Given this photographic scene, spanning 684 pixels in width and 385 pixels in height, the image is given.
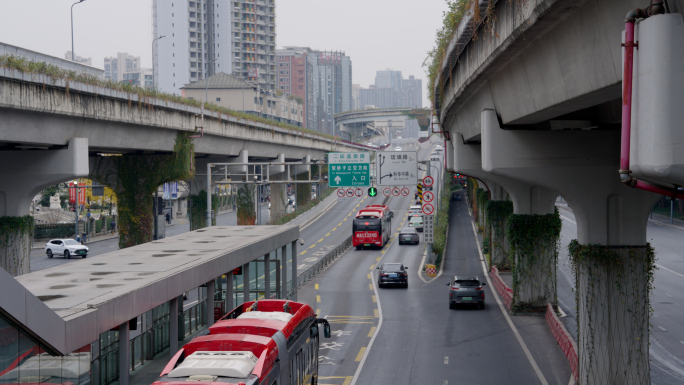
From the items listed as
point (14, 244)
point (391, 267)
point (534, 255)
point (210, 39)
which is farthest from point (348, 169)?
point (210, 39)

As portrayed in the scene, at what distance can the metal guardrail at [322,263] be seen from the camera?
144 ft

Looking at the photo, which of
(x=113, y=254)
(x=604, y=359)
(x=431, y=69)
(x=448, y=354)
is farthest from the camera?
(x=431, y=69)

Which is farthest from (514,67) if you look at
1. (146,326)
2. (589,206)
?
(146,326)

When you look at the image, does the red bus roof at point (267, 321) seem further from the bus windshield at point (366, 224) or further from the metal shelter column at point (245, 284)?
the bus windshield at point (366, 224)

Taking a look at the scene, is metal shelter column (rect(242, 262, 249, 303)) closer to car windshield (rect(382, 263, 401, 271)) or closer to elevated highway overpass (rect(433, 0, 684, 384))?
elevated highway overpass (rect(433, 0, 684, 384))

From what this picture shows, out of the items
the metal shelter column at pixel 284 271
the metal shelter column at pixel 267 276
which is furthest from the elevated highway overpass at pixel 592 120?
the metal shelter column at pixel 284 271

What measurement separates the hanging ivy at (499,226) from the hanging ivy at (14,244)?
89.9 ft

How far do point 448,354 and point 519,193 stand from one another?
33.7 feet

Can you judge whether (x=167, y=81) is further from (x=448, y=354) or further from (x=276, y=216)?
(x=448, y=354)

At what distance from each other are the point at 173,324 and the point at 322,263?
38.1 meters

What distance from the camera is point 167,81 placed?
15338cm

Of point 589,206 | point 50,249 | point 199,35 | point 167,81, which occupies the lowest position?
point 50,249

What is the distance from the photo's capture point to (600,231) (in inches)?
761

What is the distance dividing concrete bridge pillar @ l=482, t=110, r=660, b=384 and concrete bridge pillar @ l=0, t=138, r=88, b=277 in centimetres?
1488
